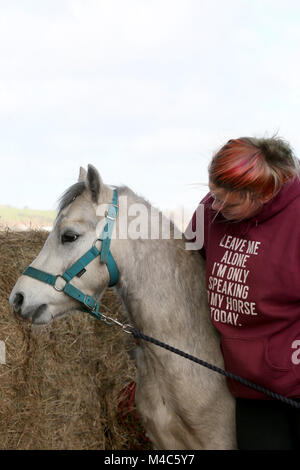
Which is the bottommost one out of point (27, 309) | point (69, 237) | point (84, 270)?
point (27, 309)

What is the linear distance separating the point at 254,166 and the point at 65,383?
2.84 metres

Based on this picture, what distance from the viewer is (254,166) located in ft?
9.43

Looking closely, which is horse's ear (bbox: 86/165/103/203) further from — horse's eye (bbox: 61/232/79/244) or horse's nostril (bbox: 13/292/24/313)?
horse's nostril (bbox: 13/292/24/313)

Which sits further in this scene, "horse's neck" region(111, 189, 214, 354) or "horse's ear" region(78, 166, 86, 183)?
"horse's ear" region(78, 166, 86, 183)

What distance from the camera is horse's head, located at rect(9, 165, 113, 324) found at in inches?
125

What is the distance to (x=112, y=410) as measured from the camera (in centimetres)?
489

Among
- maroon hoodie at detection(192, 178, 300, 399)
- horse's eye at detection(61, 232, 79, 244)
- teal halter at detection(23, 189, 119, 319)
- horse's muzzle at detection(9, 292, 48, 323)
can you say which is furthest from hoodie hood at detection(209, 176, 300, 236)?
horse's muzzle at detection(9, 292, 48, 323)

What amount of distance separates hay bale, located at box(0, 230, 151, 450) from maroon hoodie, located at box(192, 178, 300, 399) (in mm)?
1961

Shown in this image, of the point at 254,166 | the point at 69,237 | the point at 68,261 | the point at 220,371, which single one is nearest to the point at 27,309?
the point at 68,261

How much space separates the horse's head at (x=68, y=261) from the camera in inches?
125

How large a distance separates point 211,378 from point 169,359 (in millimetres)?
273

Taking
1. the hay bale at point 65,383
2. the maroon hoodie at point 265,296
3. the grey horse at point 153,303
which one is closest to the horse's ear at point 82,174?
the grey horse at point 153,303

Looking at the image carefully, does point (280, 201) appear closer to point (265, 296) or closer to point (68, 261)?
point (265, 296)
